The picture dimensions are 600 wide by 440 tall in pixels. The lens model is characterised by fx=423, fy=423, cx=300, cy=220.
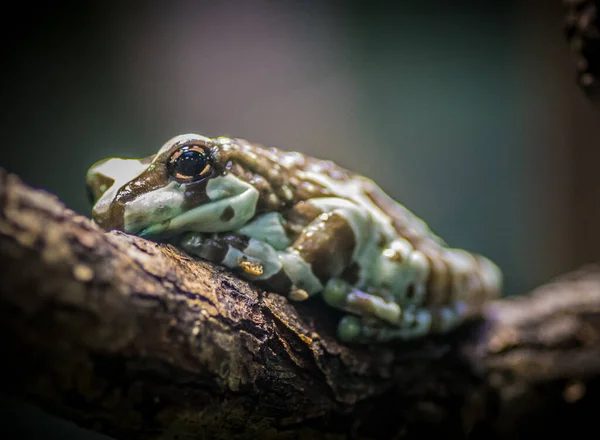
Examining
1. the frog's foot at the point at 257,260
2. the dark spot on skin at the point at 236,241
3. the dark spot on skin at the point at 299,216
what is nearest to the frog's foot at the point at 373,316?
the frog's foot at the point at 257,260

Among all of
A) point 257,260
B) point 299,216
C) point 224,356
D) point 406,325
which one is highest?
point 299,216

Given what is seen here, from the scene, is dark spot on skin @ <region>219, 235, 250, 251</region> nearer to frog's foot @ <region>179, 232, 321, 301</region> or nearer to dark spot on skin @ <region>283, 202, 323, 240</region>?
frog's foot @ <region>179, 232, 321, 301</region>

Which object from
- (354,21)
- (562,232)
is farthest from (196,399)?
(562,232)

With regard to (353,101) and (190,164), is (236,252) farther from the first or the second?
(353,101)

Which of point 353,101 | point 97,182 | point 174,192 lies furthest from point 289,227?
point 353,101

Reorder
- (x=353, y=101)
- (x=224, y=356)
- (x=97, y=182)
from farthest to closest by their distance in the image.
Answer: (x=353, y=101)
(x=97, y=182)
(x=224, y=356)

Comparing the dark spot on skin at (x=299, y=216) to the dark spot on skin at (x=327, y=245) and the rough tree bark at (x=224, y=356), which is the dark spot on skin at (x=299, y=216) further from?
the rough tree bark at (x=224, y=356)

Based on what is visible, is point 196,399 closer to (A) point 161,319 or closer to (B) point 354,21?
(A) point 161,319
